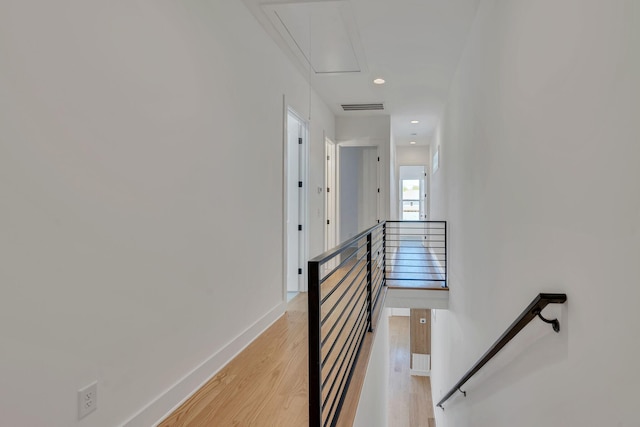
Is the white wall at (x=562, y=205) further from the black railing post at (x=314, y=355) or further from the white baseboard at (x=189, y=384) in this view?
the white baseboard at (x=189, y=384)

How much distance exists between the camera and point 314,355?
1.58 m

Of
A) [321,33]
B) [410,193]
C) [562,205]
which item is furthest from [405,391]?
[562,205]

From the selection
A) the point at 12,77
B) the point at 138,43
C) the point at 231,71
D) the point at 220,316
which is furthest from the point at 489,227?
the point at 12,77

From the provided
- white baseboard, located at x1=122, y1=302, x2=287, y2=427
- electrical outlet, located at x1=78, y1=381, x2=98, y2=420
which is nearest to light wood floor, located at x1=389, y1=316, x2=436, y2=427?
white baseboard, located at x1=122, y1=302, x2=287, y2=427

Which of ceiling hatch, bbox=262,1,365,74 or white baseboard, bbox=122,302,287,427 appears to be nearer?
white baseboard, bbox=122,302,287,427

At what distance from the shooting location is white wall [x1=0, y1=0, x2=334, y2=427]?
1.27m

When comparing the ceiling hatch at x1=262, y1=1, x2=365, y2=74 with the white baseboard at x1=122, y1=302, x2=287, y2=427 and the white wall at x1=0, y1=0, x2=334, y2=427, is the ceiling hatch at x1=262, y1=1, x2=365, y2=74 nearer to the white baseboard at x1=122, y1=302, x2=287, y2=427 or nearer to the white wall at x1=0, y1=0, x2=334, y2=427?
the white wall at x1=0, y1=0, x2=334, y2=427

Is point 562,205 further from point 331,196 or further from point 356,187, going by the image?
point 356,187

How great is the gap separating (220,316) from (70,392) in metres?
1.17

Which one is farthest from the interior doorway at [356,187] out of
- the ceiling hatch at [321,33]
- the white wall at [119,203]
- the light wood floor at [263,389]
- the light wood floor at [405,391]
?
the white wall at [119,203]

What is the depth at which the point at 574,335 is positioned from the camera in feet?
4.50

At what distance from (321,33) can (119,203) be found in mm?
2507

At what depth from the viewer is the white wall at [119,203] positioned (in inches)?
50.1

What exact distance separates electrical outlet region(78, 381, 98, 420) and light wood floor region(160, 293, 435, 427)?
515mm
